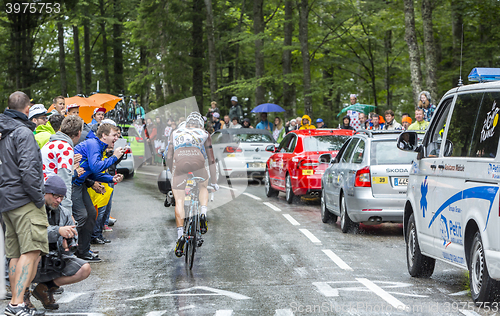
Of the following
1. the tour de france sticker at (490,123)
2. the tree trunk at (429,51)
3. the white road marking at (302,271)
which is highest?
the tree trunk at (429,51)

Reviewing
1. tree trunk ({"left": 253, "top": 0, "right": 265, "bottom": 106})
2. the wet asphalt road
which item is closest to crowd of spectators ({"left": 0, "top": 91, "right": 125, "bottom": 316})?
the wet asphalt road

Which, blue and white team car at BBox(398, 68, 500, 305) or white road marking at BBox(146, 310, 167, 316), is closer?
blue and white team car at BBox(398, 68, 500, 305)

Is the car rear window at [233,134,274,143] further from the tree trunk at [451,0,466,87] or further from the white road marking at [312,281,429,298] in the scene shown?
the white road marking at [312,281,429,298]

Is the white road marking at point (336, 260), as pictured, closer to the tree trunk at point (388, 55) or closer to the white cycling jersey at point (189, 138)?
the white cycling jersey at point (189, 138)

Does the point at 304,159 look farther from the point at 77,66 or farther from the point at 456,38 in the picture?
the point at 77,66

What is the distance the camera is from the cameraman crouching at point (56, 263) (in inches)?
249

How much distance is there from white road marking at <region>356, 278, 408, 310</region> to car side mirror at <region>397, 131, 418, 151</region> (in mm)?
1612

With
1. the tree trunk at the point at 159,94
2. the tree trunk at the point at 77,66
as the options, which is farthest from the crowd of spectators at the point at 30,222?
the tree trunk at the point at 77,66

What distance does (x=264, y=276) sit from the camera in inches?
305

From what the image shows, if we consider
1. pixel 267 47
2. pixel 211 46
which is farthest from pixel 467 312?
pixel 211 46

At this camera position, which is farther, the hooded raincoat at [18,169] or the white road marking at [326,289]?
the white road marking at [326,289]

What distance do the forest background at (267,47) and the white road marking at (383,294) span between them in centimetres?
1871

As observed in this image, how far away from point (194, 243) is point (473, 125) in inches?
153

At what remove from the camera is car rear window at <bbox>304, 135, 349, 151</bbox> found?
1549 centimetres
